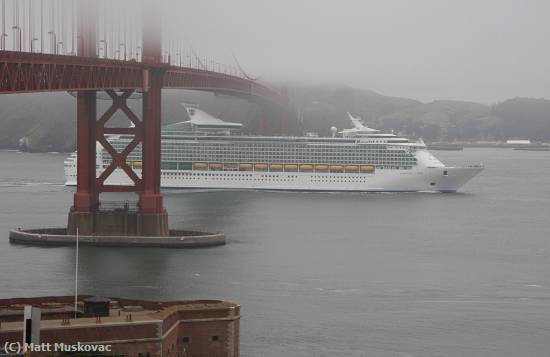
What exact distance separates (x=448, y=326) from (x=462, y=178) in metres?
30.1

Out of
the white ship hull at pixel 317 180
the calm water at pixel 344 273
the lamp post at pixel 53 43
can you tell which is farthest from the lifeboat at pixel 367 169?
the lamp post at pixel 53 43

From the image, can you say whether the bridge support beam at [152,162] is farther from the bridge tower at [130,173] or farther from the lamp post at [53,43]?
the lamp post at [53,43]

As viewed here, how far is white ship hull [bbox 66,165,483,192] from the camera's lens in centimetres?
4862

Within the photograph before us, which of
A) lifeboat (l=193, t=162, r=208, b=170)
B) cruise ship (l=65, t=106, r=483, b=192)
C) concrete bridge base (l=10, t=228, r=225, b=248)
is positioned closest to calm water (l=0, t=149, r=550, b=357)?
concrete bridge base (l=10, t=228, r=225, b=248)

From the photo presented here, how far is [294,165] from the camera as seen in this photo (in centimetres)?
5003

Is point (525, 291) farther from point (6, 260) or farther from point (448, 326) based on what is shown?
point (6, 260)

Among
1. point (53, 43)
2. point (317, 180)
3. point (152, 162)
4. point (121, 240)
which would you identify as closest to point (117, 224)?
point (121, 240)

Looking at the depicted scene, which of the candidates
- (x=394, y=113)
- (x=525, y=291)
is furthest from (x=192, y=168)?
(x=394, y=113)

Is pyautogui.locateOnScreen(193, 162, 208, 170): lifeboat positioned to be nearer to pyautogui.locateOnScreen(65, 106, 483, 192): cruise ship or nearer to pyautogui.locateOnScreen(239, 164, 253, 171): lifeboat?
pyautogui.locateOnScreen(65, 106, 483, 192): cruise ship

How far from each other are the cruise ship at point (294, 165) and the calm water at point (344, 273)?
302 inches

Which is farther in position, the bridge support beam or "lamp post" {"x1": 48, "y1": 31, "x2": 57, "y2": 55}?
the bridge support beam

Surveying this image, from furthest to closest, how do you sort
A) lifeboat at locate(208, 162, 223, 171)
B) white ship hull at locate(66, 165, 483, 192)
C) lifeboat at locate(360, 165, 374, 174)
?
lifeboat at locate(208, 162, 223, 171) → lifeboat at locate(360, 165, 374, 174) → white ship hull at locate(66, 165, 483, 192)

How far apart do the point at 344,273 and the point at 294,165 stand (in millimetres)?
26162

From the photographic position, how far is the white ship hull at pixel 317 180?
48.6 metres
